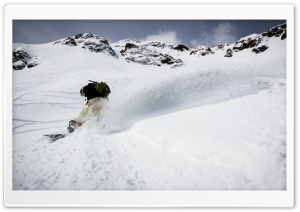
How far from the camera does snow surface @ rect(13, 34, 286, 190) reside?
168 centimetres

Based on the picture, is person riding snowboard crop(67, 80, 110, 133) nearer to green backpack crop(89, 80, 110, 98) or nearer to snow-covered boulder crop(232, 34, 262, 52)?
green backpack crop(89, 80, 110, 98)

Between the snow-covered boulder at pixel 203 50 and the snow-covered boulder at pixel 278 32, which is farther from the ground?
the snow-covered boulder at pixel 203 50

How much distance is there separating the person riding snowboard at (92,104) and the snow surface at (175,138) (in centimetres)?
11

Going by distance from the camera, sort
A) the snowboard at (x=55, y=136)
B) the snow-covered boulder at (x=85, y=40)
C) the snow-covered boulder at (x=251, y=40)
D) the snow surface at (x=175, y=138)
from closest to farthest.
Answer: the snow surface at (x=175, y=138) < the snowboard at (x=55, y=136) < the snow-covered boulder at (x=251, y=40) < the snow-covered boulder at (x=85, y=40)

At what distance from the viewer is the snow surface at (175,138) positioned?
1679mm

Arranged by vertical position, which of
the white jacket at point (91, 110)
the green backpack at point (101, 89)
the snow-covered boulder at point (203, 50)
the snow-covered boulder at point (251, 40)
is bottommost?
the white jacket at point (91, 110)

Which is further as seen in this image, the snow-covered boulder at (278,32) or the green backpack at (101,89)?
the green backpack at (101,89)

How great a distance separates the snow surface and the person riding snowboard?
108mm

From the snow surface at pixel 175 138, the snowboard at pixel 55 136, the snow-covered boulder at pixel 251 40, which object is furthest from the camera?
the snow-covered boulder at pixel 251 40

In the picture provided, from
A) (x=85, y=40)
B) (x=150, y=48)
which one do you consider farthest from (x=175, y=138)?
(x=150, y=48)

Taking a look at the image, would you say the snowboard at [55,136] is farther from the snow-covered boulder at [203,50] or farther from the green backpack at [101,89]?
the snow-covered boulder at [203,50]

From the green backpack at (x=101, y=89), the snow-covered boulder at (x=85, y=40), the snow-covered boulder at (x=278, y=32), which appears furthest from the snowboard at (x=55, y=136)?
the snow-covered boulder at (x=278, y=32)

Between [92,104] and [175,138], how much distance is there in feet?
4.36
